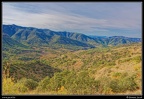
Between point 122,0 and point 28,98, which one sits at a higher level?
point 122,0

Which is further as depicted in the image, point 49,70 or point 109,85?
point 49,70

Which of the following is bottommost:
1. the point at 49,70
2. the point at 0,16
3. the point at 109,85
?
the point at 49,70

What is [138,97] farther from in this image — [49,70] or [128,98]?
[49,70]

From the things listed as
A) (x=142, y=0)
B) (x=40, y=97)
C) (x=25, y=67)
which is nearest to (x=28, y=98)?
(x=40, y=97)

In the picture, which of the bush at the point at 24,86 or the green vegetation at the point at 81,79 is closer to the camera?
the green vegetation at the point at 81,79

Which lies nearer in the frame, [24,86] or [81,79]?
[24,86]

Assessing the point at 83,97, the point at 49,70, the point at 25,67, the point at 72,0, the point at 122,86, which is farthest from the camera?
the point at 49,70

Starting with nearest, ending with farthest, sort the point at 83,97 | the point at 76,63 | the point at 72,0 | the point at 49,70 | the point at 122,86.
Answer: the point at 83,97 < the point at 72,0 < the point at 122,86 < the point at 49,70 < the point at 76,63

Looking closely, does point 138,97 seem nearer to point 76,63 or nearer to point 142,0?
point 142,0

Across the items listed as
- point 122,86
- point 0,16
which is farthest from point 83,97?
point 122,86

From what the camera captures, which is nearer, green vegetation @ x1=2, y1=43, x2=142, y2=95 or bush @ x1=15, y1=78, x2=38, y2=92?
green vegetation @ x1=2, y1=43, x2=142, y2=95
